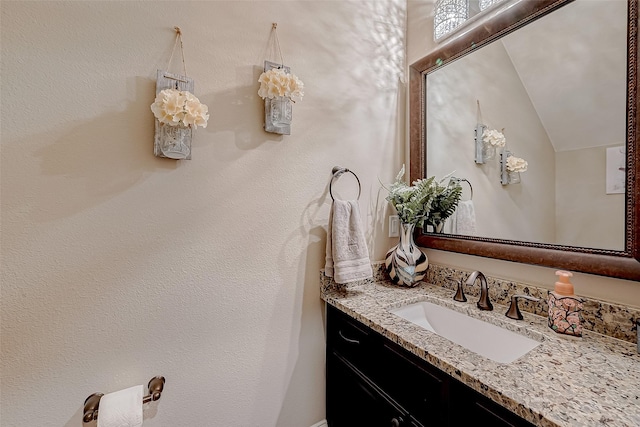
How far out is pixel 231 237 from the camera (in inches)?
45.2

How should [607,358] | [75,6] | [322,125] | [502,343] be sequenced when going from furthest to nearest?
[322,125] → [502,343] → [75,6] → [607,358]

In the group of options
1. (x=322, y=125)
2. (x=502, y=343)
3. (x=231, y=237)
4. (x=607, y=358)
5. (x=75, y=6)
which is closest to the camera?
(x=607, y=358)

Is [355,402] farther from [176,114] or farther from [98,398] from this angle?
[176,114]

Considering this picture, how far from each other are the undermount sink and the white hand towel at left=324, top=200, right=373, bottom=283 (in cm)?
25

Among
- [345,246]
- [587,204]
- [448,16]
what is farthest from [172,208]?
[448,16]

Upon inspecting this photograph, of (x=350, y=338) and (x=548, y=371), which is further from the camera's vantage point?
(x=350, y=338)

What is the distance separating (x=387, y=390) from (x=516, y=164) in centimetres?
109

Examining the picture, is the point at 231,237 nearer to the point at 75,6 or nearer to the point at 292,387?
the point at 292,387

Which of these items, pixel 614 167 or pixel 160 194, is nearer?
pixel 614 167

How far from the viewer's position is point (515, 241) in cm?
115

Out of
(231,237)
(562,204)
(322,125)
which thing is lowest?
(231,237)

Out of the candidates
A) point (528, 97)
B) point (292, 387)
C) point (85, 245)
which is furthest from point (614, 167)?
point (85, 245)

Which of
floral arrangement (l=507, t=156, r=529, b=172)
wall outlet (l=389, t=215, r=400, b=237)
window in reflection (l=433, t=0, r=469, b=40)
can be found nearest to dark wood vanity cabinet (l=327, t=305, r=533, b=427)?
wall outlet (l=389, t=215, r=400, b=237)

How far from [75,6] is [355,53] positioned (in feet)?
3.85
